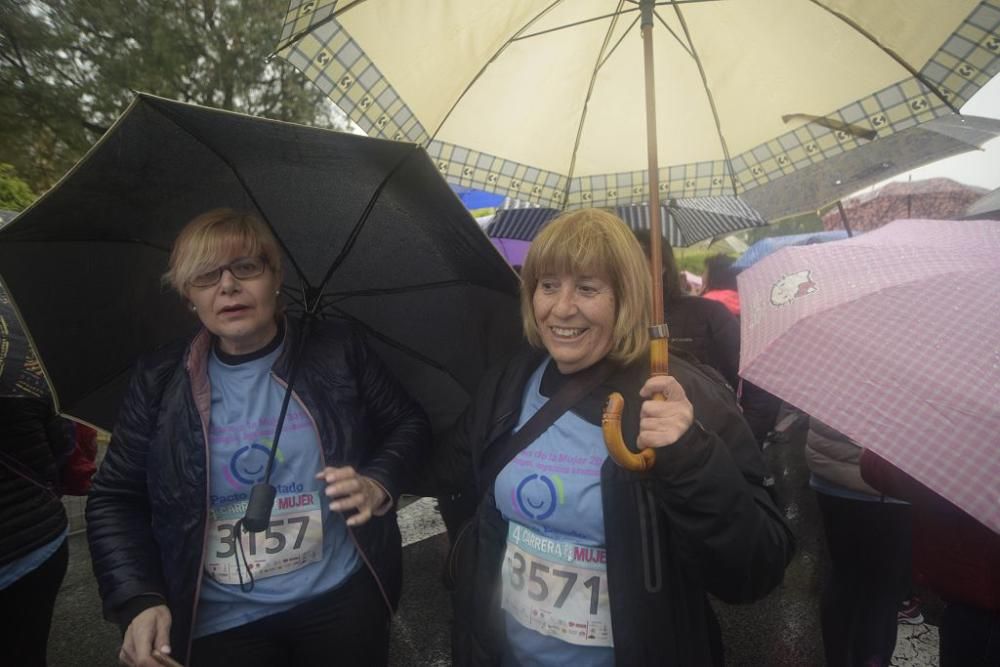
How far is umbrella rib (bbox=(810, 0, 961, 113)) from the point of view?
1.75m

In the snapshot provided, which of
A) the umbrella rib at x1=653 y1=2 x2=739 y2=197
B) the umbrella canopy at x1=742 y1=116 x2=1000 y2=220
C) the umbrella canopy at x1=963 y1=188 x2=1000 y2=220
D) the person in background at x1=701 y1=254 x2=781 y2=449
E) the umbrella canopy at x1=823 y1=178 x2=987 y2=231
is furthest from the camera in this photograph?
the umbrella canopy at x1=823 y1=178 x2=987 y2=231

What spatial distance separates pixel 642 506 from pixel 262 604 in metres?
1.19

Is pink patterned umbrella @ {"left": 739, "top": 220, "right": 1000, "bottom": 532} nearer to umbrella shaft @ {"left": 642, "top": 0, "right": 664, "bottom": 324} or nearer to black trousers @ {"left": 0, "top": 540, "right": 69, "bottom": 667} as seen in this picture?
umbrella shaft @ {"left": 642, "top": 0, "right": 664, "bottom": 324}

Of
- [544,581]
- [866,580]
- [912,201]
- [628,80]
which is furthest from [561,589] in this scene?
[912,201]

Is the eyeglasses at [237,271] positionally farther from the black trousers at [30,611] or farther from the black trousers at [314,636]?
the black trousers at [30,611]

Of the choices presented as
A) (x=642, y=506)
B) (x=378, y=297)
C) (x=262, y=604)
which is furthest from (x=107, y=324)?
(x=642, y=506)

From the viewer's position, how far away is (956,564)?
5.66 feet

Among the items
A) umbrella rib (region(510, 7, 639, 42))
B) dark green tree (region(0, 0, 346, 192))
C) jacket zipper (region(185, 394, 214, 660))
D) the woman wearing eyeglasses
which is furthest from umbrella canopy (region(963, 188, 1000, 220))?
dark green tree (region(0, 0, 346, 192))

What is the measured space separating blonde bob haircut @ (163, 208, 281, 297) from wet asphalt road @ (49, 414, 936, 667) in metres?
2.45

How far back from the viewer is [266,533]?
1711 millimetres

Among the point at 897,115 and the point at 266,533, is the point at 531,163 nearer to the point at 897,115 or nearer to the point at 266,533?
the point at 897,115

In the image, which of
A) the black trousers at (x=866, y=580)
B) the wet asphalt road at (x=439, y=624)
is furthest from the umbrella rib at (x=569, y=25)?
the wet asphalt road at (x=439, y=624)

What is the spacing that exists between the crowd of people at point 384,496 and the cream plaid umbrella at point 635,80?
1.56 ft

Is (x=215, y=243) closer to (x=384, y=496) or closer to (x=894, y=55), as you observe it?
(x=384, y=496)
